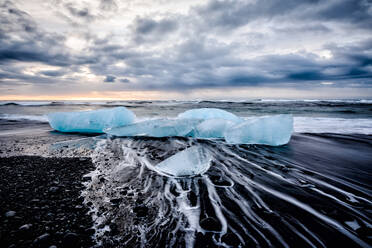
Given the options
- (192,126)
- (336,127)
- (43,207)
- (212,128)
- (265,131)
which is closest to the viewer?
(43,207)

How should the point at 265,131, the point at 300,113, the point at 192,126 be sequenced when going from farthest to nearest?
1. the point at 300,113
2. the point at 192,126
3. the point at 265,131

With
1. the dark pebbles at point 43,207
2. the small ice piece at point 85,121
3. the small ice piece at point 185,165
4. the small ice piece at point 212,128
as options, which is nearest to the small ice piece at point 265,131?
the small ice piece at point 212,128

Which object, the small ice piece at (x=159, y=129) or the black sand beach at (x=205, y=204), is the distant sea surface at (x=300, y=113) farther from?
the black sand beach at (x=205, y=204)

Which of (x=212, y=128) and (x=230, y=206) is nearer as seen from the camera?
(x=230, y=206)

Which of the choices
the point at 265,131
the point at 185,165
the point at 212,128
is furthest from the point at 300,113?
the point at 185,165

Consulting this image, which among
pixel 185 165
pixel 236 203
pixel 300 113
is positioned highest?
pixel 185 165

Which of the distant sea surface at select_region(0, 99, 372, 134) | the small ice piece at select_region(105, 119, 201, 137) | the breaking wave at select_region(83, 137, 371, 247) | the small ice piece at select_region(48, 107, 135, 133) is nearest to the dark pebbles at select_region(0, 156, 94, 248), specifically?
the breaking wave at select_region(83, 137, 371, 247)

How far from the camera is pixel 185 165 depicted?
A: 1.99 m

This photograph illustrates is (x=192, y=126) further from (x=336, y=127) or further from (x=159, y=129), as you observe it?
(x=336, y=127)

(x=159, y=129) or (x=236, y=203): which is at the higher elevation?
(x=159, y=129)

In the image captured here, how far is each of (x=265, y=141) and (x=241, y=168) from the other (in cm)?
152

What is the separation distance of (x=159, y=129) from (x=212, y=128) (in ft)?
3.99

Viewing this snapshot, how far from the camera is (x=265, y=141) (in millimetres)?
3447

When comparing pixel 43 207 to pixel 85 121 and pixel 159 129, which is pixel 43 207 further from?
pixel 85 121
